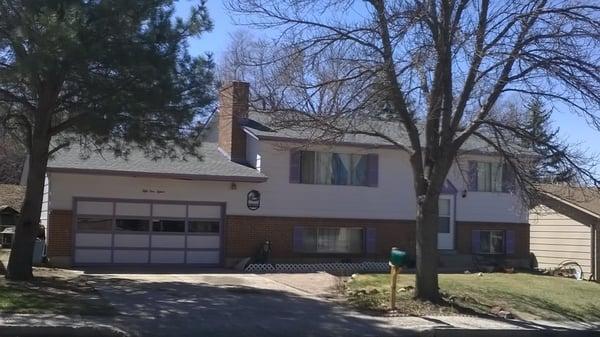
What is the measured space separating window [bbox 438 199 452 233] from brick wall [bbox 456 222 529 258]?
1.31 ft

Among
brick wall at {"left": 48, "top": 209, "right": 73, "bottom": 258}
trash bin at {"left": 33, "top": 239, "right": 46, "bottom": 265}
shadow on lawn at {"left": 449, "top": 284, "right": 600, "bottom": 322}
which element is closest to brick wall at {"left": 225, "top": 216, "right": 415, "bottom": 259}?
brick wall at {"left": 48, "top": 209, "right": 73, "bottom": 258}

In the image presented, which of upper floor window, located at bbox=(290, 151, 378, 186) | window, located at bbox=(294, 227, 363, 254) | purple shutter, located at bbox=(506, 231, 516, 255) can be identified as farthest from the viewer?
purple shutter, located at bbox=(506, 231, 516, 255)

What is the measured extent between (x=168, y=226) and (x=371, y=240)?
7.45m

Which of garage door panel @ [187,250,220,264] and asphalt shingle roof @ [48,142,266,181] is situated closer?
asphalt shingle roof @ [48,142,266,181]

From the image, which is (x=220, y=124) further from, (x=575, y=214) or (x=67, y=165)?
(x=575, y=214)

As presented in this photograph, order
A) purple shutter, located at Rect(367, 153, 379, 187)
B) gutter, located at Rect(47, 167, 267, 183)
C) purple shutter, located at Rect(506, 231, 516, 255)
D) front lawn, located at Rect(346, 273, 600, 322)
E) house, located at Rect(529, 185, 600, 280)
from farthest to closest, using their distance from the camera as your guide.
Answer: purple shutter, located at Rect(506, 231, 516, 255)
house, located at Rect(529, 185, 600, 280)
purple shutter, located at Rect(367, 153, 379, 187)
gutter, located at Rect(47, 167, 267, 183)
front lawn, located at Rect(346, 273, 600, 322)

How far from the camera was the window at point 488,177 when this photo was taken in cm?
2895

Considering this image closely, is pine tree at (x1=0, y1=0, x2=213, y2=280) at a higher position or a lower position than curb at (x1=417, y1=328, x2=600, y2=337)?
higher

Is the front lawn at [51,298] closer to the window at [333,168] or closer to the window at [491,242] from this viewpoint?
the window at [333,168]

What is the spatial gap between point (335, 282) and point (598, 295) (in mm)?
7330

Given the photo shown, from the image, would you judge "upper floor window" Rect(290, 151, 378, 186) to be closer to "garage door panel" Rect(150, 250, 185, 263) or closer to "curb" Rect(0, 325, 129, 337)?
"garage door panel" Rect(150, 250, 185, 263)

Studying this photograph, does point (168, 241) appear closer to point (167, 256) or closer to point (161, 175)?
point (167, 256)

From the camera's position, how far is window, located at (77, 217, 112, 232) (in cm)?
2271

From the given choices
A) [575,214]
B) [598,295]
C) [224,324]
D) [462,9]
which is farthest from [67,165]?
[575,214]
